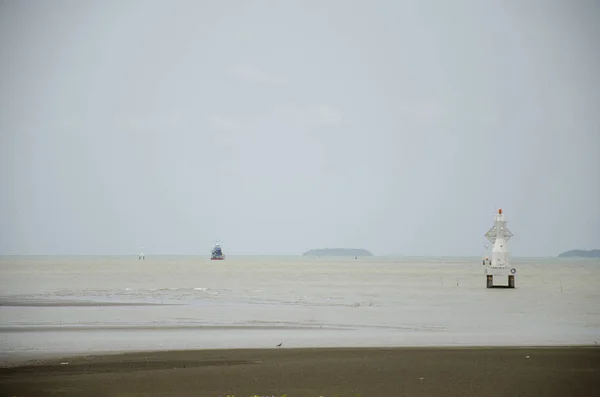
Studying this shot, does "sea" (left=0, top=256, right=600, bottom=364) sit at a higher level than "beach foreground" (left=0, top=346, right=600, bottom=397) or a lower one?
lower

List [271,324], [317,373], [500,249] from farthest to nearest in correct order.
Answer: [500,249] → [271,324] → [317,373]

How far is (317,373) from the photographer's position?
1892cm

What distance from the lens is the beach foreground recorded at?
16.5 metres

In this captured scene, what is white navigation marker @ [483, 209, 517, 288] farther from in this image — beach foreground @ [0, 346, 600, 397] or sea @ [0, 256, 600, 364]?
beach foreground @ [0, 346, 600, 397]

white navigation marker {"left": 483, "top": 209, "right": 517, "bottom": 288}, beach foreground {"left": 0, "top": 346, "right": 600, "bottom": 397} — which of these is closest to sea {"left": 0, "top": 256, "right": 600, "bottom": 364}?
beach foreground {"left": 0, "top": 346, "right": 600, "bottom": 397}

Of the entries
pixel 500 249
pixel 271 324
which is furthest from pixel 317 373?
pixel 500 249

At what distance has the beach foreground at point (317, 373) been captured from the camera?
16453 millimetres

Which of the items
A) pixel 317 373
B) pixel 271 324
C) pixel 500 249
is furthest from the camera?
pixel 500 249

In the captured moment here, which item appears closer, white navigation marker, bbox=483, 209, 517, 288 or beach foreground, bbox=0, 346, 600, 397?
beach foreground, bbox=0, 346, 600, 397

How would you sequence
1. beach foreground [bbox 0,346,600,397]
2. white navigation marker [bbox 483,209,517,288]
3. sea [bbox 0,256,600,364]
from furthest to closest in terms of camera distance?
white navigation marker [bbox 483,209,517,288], sea [bbox 0,256,600,364], beach foreground [bbox 0,346,600,397]

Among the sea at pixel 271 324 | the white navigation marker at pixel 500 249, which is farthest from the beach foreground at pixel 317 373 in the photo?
the white navigation marker at pixel 500 249

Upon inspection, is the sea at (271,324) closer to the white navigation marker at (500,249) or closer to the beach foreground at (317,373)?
the beach foreground at (317,373)

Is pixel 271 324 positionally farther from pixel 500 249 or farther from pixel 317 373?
pixel 500 249

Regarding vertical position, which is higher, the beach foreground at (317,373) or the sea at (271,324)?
the beach foreground at (317,373)
